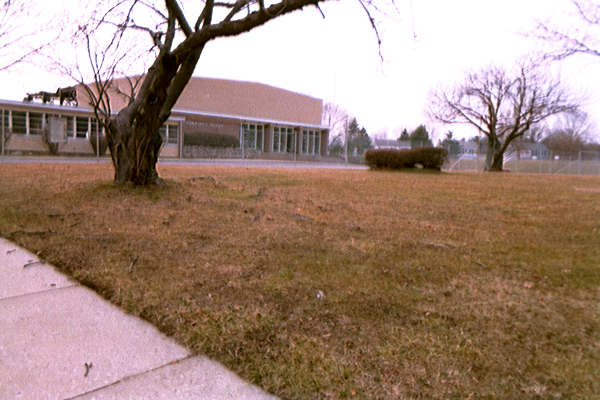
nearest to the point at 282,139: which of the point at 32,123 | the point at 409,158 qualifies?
the point at 32,123

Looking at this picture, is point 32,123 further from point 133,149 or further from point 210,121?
point 133,149

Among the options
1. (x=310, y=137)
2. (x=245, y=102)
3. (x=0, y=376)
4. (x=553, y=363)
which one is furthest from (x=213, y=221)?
(x=310, y=137)

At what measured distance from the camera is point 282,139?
1665 inches

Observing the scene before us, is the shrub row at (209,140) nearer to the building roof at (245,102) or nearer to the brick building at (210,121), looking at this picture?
the brick building at (210,121)

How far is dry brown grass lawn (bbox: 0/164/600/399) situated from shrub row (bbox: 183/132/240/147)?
26.5 meters

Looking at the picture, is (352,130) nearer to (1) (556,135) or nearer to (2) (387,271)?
(1) (556,135)

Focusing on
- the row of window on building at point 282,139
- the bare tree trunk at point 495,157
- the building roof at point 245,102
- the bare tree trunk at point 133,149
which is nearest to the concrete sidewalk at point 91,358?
the bare tree trunk at point 133,149

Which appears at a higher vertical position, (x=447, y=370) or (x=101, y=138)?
(x=101, y=138)

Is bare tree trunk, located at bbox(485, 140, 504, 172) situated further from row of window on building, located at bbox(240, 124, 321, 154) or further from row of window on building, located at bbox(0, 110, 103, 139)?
row of window on building, located at bbox(0, 110, 103, 139)

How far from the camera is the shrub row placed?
33469mm

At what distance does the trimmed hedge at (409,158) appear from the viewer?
1878cm

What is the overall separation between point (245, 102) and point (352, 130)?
1676 inches

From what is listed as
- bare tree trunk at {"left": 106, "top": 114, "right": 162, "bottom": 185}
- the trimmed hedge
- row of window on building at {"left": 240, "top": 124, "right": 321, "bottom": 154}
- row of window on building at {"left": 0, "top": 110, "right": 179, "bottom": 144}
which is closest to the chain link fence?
row of window on building at {"left": 240, "top": 124, "right": 321, "bottom": 154}

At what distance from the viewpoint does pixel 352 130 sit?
263 ft
